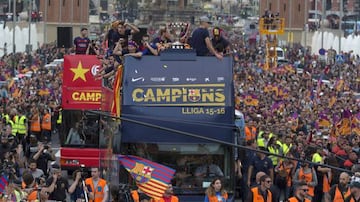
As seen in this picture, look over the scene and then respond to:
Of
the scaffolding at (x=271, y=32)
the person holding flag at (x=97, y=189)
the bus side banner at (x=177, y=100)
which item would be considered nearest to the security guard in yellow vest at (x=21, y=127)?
the person holding flag at (x=97, y=189)

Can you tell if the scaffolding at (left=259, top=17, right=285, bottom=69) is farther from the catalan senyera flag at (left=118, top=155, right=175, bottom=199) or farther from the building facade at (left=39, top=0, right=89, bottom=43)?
the catalan senyera flag at (left=118, top=155, right=175, bottom=199)

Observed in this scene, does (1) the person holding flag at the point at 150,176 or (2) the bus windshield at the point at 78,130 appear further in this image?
(2) the bus windshield at the point at 78,130

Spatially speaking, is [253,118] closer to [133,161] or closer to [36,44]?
[133,161]

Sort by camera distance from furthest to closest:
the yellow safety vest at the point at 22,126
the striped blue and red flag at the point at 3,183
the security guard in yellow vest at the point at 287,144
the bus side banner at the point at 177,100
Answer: the yellow safety vest at the point at 22,126 < the security guard in yellow vest at the point at 287,144 < the striped blue and red flag at the point at 3,183 < the bus side banner at the point at 177,100

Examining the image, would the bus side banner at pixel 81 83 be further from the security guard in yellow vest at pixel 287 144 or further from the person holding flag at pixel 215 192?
the person holding flag at pixel 215 192

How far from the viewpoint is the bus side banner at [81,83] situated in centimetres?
2561

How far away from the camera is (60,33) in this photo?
217 feet

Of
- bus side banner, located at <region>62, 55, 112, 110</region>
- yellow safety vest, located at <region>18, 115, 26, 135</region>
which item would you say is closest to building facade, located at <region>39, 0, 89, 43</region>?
yellow safety vest, located at <region>18, 115, 26, 135</region>

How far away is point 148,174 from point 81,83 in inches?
405

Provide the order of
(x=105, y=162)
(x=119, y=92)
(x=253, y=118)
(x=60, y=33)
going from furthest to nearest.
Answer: (x=60, y=33), (x=253, y=118), (x=105, y=162), (x=119, y=92)

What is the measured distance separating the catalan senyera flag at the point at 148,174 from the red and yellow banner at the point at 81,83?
8878mm

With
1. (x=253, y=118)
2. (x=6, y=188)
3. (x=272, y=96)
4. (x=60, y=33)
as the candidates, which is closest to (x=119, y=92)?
(x=6, y=188)

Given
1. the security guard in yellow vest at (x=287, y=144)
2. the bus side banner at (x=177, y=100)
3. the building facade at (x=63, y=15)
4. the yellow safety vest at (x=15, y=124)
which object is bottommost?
the building facade at (x=63, y=15)

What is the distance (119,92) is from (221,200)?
211cm
